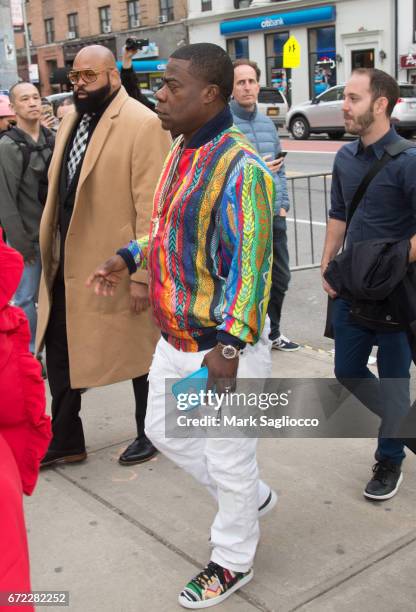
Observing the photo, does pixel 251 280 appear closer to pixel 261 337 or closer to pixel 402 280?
pixel 261 337

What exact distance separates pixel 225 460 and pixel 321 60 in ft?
115

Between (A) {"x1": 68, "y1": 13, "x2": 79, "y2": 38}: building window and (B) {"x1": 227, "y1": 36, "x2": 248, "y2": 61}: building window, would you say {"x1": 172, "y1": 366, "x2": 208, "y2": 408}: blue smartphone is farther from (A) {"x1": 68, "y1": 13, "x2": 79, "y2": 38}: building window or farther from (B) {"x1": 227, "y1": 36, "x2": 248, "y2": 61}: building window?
(A) {"x1": 68, "y1": 13, "x2": 79, "y2": 38}: building window

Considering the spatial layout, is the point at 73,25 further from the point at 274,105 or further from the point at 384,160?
the point at 384,160

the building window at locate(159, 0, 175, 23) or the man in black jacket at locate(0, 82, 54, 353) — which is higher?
the building window at locate(159, 0, 175, 23)

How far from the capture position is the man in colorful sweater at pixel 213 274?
261 centimetres

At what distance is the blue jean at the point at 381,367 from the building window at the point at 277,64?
34972 millimetres

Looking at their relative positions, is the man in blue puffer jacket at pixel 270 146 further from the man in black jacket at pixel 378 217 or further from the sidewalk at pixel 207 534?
the man in black jacket at pixel 378 217

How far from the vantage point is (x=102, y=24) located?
46531 mm

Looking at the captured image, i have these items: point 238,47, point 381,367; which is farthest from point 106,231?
point 238,47

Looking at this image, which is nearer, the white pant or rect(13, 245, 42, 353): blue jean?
the white pant

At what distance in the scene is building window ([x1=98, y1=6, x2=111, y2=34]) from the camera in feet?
151

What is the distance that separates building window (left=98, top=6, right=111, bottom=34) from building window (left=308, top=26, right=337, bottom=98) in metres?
14.7

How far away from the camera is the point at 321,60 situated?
1406 inches

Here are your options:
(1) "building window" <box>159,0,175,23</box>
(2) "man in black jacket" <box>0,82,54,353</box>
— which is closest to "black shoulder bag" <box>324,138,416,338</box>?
(2) "man in black jacket" <box>0,82,54,353</box>
